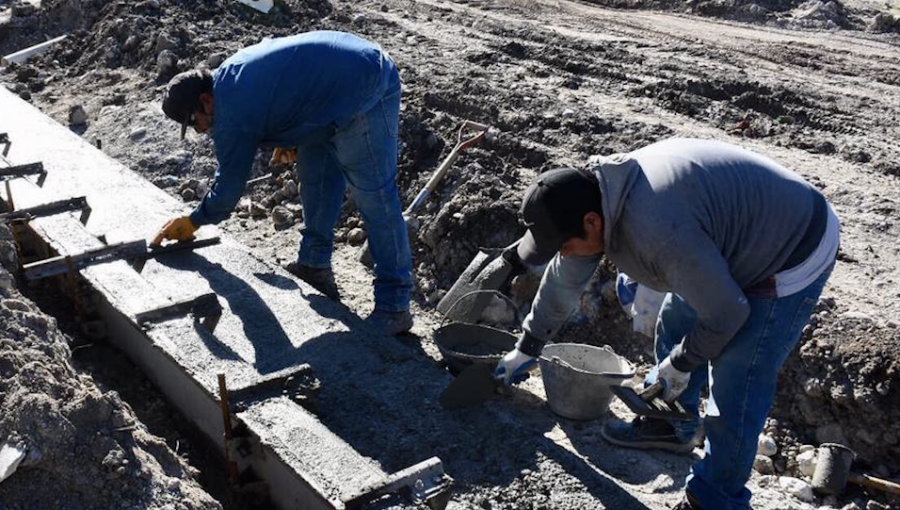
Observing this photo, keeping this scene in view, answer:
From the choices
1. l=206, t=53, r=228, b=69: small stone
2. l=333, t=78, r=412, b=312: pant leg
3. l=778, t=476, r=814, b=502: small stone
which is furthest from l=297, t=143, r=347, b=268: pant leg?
l=206, t=53, r=228, b=69: small stone

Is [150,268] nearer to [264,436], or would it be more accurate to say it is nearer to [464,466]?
[264,436]

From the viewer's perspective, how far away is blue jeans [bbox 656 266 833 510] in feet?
10.7

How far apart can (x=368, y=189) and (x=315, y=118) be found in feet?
1.55

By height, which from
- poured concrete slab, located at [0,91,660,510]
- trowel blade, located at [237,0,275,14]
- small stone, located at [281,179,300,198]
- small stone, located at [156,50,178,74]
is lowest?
small stone, located at [281,179,300,198]

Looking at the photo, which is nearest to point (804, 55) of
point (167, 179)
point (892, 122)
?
point (892, 122)

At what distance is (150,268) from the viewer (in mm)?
5207

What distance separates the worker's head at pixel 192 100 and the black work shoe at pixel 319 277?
1232mm

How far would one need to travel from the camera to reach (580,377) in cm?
433

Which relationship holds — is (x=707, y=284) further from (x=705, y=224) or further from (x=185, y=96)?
(x=185, y=96)

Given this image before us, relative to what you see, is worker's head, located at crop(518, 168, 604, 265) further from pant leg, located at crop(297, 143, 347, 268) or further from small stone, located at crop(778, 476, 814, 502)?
pant leg, located at crop(297, 143, 347, 268)

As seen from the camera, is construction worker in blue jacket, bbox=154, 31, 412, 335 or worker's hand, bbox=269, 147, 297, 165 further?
worker's hand, bbox=269, 147, 297, 165

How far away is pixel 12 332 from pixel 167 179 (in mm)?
4564

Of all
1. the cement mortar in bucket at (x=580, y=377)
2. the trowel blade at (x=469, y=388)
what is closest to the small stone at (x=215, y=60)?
the cement mortar in bucket at (x=580, y=377)

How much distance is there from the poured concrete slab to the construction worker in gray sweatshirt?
50 cm
